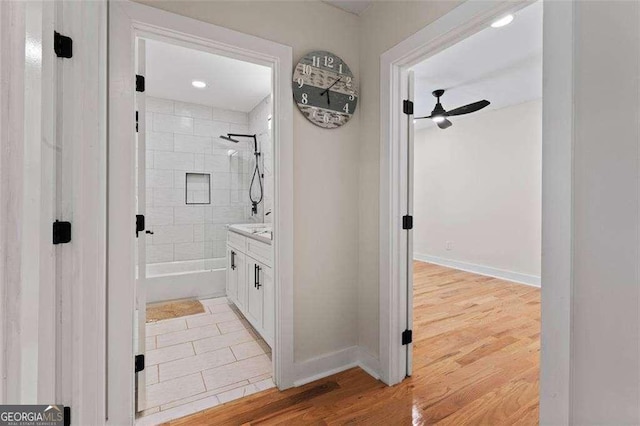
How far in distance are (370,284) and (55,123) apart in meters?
1.88

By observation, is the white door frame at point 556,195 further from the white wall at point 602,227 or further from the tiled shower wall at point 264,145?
the tiled shower wall at point 264,145

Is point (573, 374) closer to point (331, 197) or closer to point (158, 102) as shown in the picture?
point (331, 197)

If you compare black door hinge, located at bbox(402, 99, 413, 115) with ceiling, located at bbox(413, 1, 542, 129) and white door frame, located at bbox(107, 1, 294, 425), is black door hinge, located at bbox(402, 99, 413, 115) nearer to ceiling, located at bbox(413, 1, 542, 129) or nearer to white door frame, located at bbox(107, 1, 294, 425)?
ceiling, located at bbox(413, 1, 542, 129)

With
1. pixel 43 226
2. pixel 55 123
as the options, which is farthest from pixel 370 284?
pixel 55 123

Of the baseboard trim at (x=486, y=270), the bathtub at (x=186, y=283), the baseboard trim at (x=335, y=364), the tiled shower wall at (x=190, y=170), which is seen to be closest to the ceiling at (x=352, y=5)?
the baseboard trim at (x=335, y=364)

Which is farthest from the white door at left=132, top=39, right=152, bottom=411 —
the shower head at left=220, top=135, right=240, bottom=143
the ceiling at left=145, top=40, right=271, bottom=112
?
the shower head at left=220, top=135, right=240, bottom=143

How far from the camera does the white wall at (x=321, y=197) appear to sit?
1.86 meters

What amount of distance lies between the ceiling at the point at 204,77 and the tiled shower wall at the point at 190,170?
0.28 m

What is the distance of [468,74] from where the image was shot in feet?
10.5

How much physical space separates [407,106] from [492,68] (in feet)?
6.40

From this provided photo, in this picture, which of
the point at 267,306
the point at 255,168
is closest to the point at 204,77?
the point at 255,168

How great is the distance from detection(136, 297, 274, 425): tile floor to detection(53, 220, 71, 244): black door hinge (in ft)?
3.58

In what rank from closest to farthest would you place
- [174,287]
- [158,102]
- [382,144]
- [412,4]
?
[412,4], [382,144], [174,287], [158,102]

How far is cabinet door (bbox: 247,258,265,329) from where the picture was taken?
2342mm
